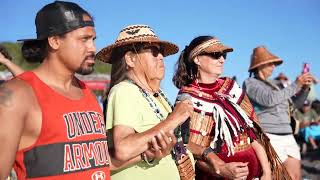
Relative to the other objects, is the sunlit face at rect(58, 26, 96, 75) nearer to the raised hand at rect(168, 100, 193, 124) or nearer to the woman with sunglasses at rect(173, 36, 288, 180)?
the raised hand at rect(168, 100, 193, 124)

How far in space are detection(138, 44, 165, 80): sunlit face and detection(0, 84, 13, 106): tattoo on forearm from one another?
3.85ft

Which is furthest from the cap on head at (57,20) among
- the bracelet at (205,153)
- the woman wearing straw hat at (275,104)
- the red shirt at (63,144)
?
the woman wearing straw hat at (275,104)

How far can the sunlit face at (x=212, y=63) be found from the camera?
4.29m

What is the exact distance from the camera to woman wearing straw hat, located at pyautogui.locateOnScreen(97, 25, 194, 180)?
270cm

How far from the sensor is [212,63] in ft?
14.1

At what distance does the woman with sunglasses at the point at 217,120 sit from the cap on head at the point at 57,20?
66.3 inches

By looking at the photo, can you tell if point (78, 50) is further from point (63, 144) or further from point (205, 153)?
point (205, 153)

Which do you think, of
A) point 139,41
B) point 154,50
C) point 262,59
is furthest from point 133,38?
point 262,59

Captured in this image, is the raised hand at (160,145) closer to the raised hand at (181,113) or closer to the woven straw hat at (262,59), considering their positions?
the raised hand at (181,113)

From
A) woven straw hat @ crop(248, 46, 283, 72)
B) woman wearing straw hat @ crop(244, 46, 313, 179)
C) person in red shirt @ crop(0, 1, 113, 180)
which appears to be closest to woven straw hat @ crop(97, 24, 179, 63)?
person in red shirt @ crop(0, 1, 113, 180)

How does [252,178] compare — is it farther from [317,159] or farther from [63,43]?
[317,159]

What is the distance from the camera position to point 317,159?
39.7 ft

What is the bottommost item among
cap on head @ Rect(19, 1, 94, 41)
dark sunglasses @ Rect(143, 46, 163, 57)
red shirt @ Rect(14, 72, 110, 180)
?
red shirt @ Rect(14, 72, 110, 180)

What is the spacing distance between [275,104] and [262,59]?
84cm
